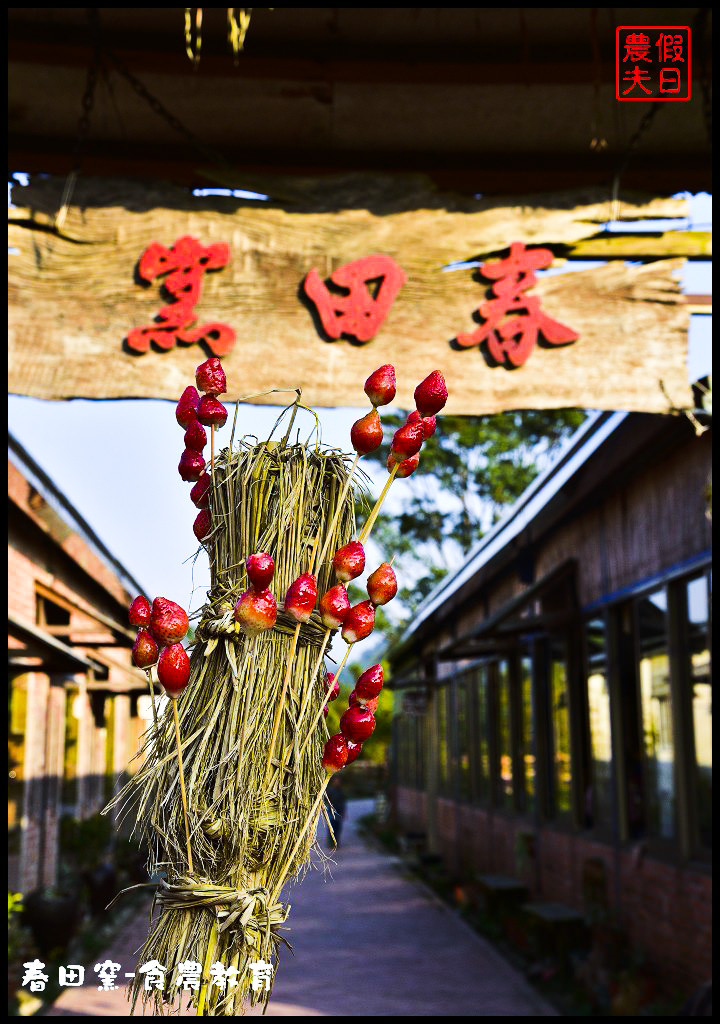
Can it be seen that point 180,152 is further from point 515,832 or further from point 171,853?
point 515,832

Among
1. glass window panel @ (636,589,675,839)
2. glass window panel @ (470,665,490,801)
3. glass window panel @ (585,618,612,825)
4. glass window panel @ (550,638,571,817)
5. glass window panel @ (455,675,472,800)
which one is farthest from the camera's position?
glass window panel @ (455,675,472,800)

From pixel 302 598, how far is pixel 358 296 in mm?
2113

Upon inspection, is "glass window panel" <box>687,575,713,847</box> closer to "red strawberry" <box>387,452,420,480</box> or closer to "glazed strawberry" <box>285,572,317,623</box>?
"red strawberry" <box>387,452,420,480</box>

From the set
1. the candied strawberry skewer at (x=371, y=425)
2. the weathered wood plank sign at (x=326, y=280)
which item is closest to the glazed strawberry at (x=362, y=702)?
the candied strawberry skewer at (x=371, y=425)

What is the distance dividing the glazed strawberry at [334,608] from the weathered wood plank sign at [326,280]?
177 centimetres


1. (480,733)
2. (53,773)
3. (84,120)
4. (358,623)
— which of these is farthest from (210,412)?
(480,733)

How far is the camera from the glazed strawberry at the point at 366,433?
162 centimetres

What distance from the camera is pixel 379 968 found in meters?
9.51

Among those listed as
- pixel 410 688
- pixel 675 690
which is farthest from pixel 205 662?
pixel 410 688

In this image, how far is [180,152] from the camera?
3.79m

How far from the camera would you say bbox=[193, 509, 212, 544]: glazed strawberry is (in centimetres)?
170

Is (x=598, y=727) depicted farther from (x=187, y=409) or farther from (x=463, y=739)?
(x=187, y=409)

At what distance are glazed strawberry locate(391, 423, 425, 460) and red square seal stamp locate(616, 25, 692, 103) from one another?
2.29m

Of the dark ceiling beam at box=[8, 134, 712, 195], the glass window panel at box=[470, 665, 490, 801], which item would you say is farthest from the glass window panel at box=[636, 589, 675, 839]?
the glass window panel at box=[470, 665, 490, 801]
